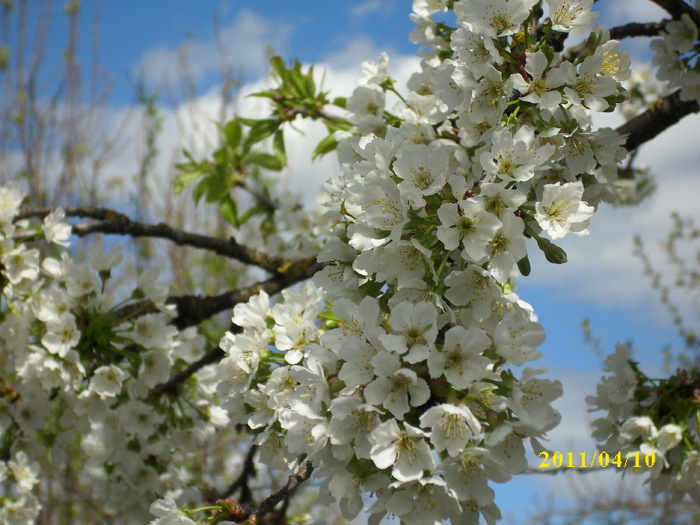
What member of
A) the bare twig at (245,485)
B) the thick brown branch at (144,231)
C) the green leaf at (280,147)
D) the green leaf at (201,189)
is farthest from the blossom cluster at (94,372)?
the green leaf at (280,147)

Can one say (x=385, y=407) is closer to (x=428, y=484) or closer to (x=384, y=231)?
(x=428, y=484)

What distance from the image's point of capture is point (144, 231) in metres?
2.87

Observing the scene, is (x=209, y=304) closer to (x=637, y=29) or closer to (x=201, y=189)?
(x=201, y=189)

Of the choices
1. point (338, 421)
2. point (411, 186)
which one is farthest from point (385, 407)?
point (411, 186)

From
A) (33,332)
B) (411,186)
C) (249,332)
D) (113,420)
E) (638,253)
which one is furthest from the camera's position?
(638,253)

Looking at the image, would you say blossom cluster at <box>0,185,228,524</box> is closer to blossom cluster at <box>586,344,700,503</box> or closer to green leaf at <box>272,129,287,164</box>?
green leaf at <box>272,129,287,164</box>

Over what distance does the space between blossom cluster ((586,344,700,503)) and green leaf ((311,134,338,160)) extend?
4.56 feet

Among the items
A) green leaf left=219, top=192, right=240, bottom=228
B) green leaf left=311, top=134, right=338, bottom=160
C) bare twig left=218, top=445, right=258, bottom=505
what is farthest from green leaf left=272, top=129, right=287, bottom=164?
bare twig left=218, top=445, right=258, bottom=505

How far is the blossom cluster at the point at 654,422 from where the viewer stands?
1.99 meters

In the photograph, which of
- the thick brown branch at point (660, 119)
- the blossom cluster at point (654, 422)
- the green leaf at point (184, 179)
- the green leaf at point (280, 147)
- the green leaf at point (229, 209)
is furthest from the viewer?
the green leaf at point (229, 209)

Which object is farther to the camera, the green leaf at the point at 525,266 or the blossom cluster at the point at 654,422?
the blossom cluster at the point at 654,422

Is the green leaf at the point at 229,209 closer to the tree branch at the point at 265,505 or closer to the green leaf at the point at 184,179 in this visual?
the green leaf at the point at 184,179

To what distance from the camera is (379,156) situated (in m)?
1.47

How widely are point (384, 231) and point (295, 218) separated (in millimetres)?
2408
